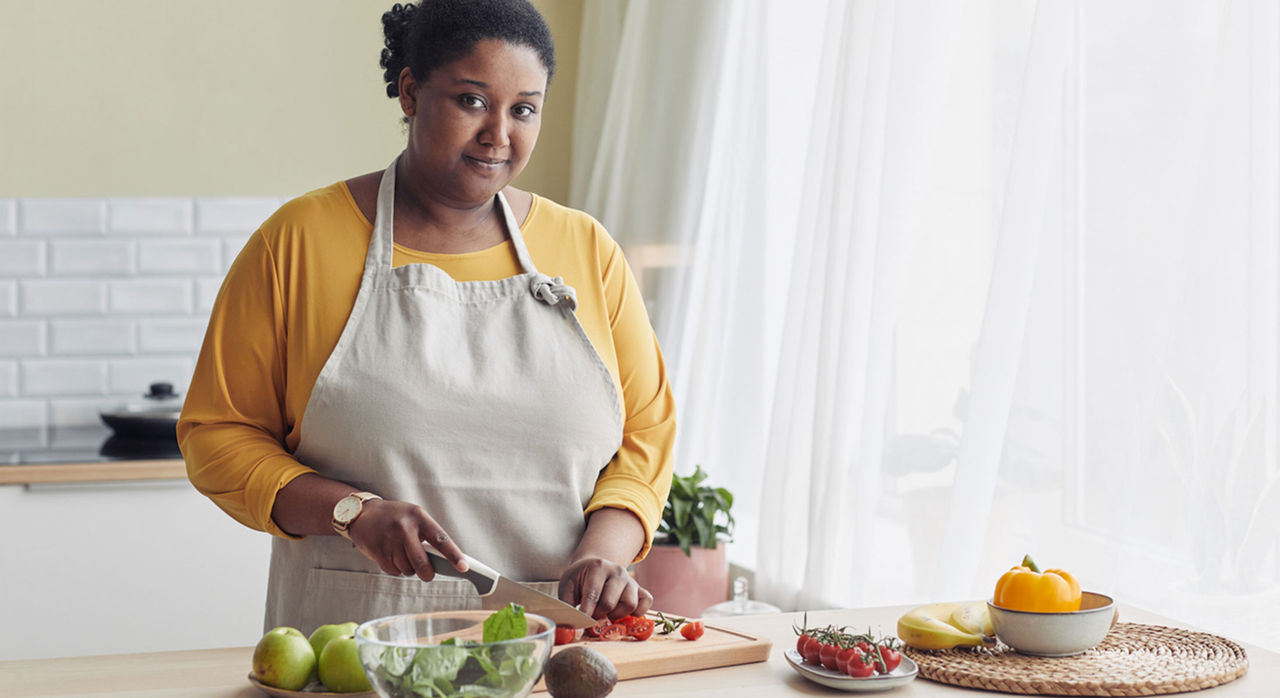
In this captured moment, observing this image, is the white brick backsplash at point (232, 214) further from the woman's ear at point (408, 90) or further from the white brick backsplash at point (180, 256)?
the woman's ear at point (408, 90)

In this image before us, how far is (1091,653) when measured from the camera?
1479 millimetres

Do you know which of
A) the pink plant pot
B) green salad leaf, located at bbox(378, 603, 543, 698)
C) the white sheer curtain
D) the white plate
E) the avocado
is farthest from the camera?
the pink plant pot

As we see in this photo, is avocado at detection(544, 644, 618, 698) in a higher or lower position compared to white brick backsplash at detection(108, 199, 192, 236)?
lower

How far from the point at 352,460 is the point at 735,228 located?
1.60m

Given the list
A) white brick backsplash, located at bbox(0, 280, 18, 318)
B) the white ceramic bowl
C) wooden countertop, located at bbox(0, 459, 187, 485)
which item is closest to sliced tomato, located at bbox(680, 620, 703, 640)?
the white ceramic bowl

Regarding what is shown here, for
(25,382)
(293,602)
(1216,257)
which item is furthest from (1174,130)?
(25,382)

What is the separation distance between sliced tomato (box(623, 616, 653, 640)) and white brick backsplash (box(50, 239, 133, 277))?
2.45 metres

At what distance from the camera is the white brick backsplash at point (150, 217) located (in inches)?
135

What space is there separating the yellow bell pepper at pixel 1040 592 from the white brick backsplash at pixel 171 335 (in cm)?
261

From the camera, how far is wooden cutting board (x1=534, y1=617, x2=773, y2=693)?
1395mm

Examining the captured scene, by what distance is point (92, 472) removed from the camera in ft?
9.34

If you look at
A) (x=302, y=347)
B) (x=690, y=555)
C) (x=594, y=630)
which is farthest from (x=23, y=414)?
(x=594, y=630)

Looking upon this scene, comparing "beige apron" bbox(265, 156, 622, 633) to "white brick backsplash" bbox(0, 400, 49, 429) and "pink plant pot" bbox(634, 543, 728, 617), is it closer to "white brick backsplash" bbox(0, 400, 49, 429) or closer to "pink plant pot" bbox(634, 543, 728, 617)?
"pink plant pot" bbox(634, 543, 728, 617)

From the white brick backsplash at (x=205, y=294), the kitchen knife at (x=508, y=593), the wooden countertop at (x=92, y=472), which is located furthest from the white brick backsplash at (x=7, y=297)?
the kitchen knife at (x=508, y=593)
